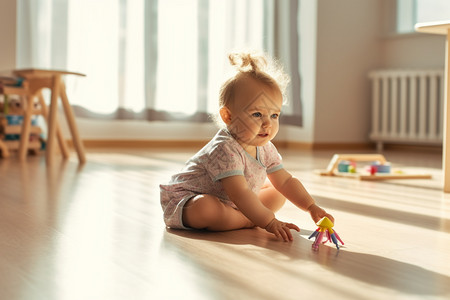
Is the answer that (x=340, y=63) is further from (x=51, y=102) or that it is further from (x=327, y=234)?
(x=327, y=234)

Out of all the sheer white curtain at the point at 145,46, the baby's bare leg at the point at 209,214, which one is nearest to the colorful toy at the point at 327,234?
the baby's bare leg at the point at 209,214

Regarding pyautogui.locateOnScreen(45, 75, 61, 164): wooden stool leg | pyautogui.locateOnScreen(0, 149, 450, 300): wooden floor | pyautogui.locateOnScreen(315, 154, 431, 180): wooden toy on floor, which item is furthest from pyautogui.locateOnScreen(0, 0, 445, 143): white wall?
pyautogui.locateOnScreen(0, 149, 450, 300): wooden floor

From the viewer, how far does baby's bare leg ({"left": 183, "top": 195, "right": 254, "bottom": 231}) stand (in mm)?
1150

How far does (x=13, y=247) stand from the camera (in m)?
0.99

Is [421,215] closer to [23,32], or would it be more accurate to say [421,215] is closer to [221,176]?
[221,176]

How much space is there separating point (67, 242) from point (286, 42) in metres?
3.33

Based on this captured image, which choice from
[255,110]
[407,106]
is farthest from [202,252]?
[407,106]

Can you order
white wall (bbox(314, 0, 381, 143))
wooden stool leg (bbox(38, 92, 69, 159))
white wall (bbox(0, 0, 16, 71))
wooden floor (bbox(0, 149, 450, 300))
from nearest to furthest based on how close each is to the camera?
wooden floor (bbox(0, 149, 450, 300)), wooden stool leg (bbox(38, 92, 69, 159)), white wall (bbox(0, 0, 16, 71)), white wall (bbox(314, 0, 381, 143))

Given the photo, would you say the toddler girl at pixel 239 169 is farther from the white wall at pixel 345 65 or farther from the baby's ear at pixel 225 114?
the white wall at pixel 345 65

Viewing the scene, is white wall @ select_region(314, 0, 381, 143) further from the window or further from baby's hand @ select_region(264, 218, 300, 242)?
baby's hand @ select_region(264, 218, 300, 242)

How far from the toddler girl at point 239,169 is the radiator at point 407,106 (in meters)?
2.93

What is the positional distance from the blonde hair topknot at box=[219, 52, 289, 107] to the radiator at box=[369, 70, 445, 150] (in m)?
2.90

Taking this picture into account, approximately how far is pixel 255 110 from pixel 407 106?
3207mm

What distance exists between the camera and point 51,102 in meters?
2.67
